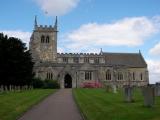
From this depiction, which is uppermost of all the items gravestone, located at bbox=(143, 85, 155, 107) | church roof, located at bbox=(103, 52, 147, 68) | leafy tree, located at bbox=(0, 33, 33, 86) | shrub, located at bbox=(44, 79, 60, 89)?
church roof, located at bbox=(103, 52, 147, 68)

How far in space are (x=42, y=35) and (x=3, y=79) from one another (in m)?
46.8

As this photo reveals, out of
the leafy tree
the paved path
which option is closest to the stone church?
the leafy tree

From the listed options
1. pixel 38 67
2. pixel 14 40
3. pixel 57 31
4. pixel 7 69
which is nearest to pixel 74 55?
pixel 57 31

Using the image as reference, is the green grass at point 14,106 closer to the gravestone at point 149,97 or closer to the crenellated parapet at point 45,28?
the gravestone at point 149,97

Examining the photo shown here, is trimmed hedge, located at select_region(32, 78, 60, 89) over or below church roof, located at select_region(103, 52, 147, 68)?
below

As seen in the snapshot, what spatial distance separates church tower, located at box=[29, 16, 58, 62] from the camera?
316 ft

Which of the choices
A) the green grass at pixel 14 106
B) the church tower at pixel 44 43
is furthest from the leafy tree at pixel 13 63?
the church tower at pixel 44 43

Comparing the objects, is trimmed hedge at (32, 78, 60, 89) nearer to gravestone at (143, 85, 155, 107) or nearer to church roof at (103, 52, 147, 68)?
church roof at (103, 52, 147, 68)

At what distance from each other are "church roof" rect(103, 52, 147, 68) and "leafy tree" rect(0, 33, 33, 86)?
46554 millimetres

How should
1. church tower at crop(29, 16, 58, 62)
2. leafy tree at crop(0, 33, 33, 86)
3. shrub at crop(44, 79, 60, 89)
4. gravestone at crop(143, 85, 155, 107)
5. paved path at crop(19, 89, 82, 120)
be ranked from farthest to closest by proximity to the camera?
church tower at crop(29, 16, 58, 62)
shrub at crop(44, 79, 60, 89)
leafy tree at crop(0, 33, 33, 86)
gravestone at crop(143, 85, 155, 107)
paved path at crop(19, 89, 82, 120)

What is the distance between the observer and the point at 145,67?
104m

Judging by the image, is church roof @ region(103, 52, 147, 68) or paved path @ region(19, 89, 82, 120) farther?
church roof @ region(103, 52, 147, 68)

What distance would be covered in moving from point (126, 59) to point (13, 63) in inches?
2269

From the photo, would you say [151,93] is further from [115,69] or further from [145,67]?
[145,67]
